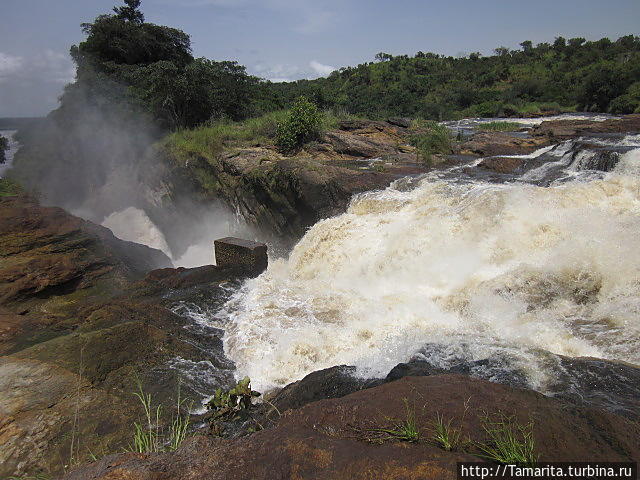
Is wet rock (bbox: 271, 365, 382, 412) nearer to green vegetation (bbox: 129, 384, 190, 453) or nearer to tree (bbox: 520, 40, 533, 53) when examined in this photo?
green vegetation (bbox: 129, 384, 190, 453)

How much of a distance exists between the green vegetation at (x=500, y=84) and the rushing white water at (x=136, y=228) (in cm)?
1276

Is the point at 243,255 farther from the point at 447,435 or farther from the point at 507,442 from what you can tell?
the point at 507,442

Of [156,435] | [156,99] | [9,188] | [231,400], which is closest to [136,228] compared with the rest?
[9,188]

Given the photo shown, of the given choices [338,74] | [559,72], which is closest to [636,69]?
[559,72]

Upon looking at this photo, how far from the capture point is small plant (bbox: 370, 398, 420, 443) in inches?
77.1

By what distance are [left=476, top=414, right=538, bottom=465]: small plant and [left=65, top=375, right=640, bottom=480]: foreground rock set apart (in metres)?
0.05

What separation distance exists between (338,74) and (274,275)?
6614 cm

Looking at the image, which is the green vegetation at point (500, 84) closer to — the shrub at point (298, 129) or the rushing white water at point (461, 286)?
the shrub at point (298, 129)

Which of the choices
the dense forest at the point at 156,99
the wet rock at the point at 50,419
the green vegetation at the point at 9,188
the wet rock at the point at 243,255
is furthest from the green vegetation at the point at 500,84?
the wet rock at the point at 50,419

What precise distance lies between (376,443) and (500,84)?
51.7 meters

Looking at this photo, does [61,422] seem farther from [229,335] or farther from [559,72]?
[559,72]

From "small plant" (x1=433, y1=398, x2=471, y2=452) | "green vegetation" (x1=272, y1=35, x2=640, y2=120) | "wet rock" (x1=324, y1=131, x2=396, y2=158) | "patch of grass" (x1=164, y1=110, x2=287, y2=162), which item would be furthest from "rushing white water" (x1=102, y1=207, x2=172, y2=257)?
"small plant" (x1=433, y1=398, x2=471, y2=452)

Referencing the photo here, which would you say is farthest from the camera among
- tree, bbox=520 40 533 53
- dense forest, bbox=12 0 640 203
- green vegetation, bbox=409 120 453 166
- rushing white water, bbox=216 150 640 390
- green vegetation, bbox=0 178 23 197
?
tree, bbox=520 40 533 53

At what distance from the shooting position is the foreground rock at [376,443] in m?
1.81
